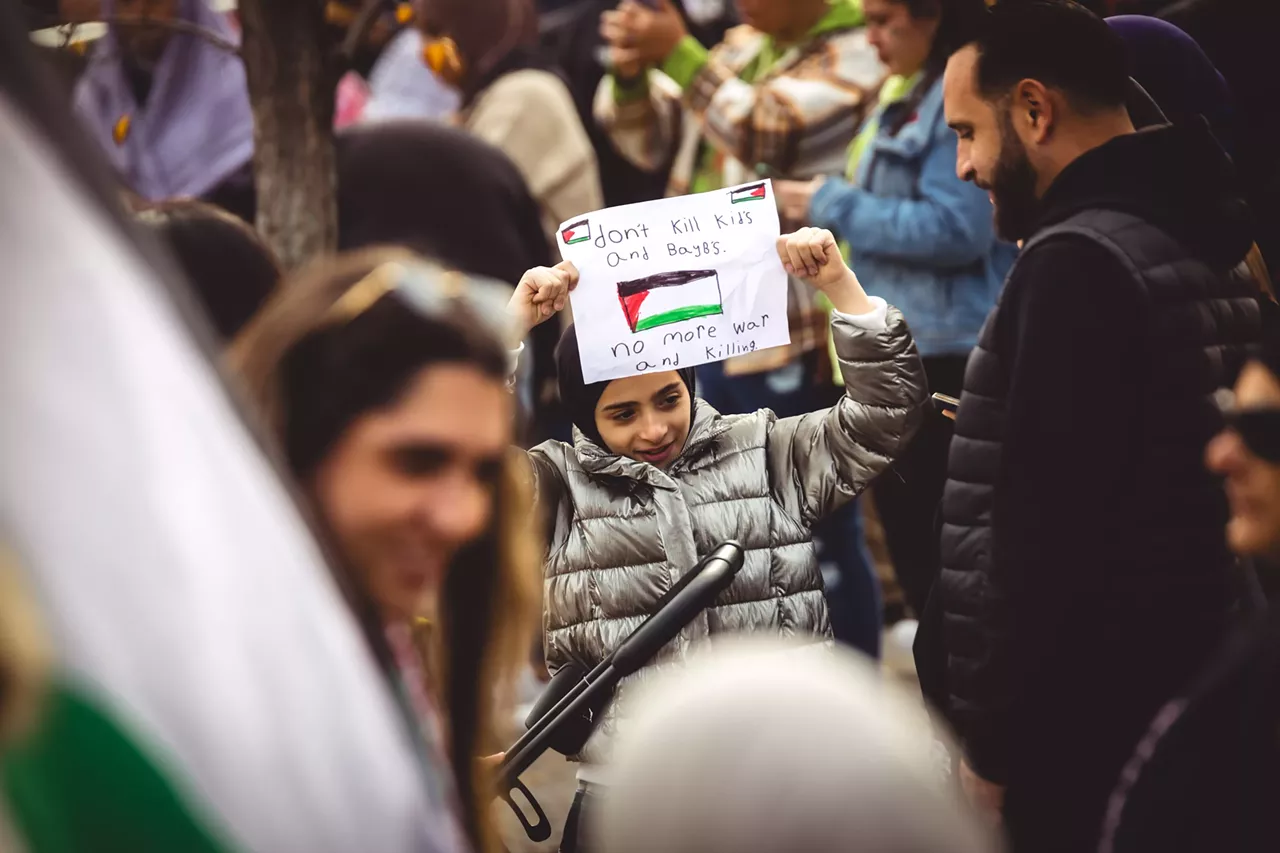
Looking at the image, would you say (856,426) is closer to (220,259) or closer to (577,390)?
(577,390)

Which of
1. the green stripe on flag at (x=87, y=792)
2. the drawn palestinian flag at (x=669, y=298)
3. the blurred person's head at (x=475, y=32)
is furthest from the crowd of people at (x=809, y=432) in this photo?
the blurred person's head at (x=475, y=32)

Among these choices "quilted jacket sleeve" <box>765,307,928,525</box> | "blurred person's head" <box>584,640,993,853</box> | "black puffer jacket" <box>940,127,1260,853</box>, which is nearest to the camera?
"blurred person's head" <box>584,640,993,853</box>

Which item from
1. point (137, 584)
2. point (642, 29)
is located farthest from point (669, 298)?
point (642, 29)

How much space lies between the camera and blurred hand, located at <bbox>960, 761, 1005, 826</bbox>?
258 centimetres

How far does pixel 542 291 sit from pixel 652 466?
412 millimetres

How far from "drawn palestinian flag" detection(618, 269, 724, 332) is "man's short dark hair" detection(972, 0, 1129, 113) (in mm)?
647

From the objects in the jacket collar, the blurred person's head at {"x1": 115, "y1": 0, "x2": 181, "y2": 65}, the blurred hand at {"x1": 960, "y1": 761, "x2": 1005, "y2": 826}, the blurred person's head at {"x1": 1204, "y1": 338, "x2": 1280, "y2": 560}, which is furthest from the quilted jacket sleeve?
the blurred person's head at {"x1": 115, "y1": 0, "x2": 181, "y2": 65}

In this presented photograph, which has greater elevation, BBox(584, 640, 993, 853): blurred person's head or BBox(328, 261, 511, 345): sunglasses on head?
BBox(328, 261, 511, 345): sunglasses on head

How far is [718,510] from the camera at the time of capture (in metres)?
2.98

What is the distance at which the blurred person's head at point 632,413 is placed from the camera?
9.91 feet

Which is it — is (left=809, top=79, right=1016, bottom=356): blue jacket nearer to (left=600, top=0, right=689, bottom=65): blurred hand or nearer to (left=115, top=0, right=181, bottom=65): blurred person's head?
(left=600, top=0, right=689, bottom=65): blurred hand

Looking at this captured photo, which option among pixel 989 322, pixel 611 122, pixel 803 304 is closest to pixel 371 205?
pixel 611 122

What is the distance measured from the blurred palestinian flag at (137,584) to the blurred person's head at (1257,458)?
1.18 meters

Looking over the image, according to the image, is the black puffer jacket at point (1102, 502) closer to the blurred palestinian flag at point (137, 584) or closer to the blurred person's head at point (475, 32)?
the blurred palestinian flag at point (137, 584)
